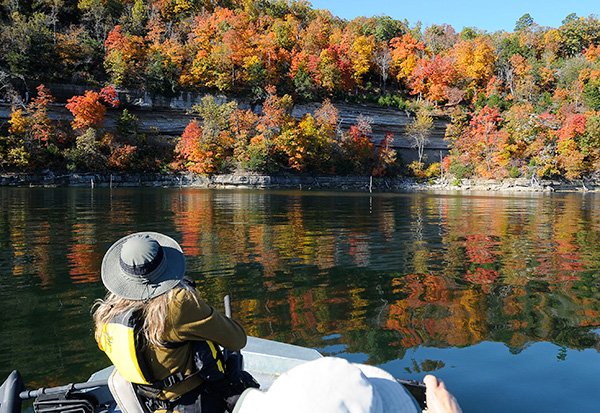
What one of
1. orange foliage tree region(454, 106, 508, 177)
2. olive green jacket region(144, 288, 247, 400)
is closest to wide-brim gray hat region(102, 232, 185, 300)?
olive green jacket region(144, 288, 247, 400)

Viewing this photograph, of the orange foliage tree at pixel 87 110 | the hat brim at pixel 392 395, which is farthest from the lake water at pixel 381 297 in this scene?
the orange foliage tree at pixel 87 110

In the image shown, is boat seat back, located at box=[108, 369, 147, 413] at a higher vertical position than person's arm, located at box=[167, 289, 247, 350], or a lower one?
lower

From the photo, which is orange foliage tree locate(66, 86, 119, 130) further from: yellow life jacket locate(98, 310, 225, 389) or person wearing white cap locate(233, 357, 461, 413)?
person wearing white cap locate(233, 357, 461, 413)

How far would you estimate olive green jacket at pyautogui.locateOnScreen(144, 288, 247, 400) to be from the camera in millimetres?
2609

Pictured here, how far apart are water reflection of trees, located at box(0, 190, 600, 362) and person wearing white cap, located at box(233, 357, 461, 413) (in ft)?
14.7

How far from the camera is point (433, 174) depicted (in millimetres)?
60656

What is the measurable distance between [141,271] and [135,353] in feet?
1.49

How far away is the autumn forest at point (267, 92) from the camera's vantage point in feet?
157

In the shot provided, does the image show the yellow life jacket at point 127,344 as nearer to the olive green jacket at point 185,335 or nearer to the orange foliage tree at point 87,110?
the olive green jacket at point 185,335

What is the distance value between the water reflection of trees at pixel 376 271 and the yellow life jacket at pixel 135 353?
3.16 metres

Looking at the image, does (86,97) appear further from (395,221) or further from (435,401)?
(435,401)

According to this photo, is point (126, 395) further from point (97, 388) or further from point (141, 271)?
point (141, 271)

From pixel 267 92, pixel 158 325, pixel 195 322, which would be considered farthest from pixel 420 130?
pixel 158 325

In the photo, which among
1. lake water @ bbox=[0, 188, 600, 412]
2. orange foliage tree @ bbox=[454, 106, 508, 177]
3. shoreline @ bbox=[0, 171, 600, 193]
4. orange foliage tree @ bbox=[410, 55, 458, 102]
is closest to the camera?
lake water @ bbox=[0, 188, 600, 412]
